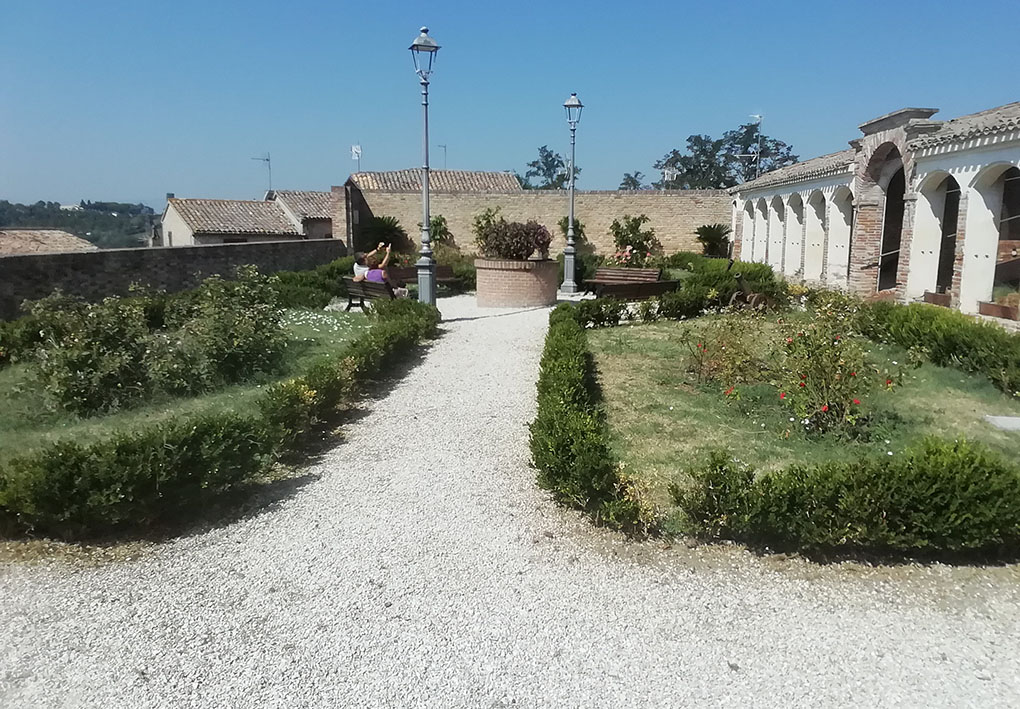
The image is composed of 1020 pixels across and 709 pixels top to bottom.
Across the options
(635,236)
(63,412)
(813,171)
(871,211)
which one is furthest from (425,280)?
(635,236)

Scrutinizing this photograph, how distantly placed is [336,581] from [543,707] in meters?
1.45

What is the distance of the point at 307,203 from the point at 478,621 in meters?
42.1

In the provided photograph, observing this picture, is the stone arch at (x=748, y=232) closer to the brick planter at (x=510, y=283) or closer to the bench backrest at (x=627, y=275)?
the bench backrest at (x=627, y=275)

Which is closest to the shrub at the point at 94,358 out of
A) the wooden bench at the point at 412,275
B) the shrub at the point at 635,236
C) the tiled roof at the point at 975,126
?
the wooden bench at the point at 412,275

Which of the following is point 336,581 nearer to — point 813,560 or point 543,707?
point 543,707

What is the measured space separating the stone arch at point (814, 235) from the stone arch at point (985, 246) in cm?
650

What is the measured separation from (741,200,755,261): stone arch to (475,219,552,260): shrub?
12297 millimetres

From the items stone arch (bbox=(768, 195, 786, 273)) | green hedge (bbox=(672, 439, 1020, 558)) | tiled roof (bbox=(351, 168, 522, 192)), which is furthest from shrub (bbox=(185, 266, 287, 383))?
tiled roof (bbox=(351, 168, 522, 192))

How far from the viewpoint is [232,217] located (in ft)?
125

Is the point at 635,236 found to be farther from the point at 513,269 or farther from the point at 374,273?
the point at 374,273

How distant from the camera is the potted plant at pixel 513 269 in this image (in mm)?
14516

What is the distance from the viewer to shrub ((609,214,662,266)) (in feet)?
85.5

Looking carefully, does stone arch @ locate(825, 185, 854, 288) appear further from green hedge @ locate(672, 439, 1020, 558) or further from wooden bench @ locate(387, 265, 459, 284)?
green hedge @ locate(672, 439, 1020, 558)

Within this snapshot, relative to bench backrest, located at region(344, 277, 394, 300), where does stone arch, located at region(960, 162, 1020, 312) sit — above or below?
above
